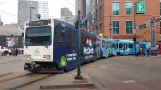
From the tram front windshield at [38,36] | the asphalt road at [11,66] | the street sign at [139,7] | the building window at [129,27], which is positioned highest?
the street sign at [139,7]

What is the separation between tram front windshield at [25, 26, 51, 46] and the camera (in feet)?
60.1

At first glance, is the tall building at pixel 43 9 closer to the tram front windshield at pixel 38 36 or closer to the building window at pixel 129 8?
the building window at pixel 129 8

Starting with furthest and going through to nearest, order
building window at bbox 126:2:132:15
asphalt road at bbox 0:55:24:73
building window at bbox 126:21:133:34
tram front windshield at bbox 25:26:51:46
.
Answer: building window at bbox 126:2:132:15, building window at bbox 126:21:133:34, asphalt road at bbox 0:55:24:73, tram front windshield at bbox 25:26:51:46

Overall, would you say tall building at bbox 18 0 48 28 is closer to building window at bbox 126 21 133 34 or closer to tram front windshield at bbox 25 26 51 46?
building window at bbox 126 21 133 34

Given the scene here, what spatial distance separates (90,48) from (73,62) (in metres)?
8.32

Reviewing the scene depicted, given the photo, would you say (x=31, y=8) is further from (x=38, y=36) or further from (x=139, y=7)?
(x=38, y=36)

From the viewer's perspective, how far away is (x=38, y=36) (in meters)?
18.6

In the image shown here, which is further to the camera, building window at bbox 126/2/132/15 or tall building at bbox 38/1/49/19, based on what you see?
building window at bbox 126/2/132/15

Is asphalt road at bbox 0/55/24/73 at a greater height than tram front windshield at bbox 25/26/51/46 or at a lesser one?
lesser

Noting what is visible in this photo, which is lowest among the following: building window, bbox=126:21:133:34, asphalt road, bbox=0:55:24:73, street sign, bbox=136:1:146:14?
asphalt road, bbox=0:55:24:73

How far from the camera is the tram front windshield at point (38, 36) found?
18.3 m

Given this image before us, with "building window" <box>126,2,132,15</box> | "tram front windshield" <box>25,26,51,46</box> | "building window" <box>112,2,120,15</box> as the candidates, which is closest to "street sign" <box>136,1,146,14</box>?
"building window" <box>126,2,132,15</box>

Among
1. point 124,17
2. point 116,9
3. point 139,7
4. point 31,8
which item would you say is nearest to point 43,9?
point 31,8

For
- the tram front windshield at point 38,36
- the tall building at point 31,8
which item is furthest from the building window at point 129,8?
the tram front windshield at point 38,36
